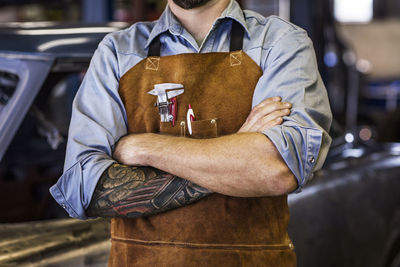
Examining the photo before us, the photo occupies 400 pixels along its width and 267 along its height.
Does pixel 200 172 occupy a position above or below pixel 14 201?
above

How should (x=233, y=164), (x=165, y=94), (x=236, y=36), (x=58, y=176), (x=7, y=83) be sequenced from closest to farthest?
(x=233, y=164) → (x=165, y=94) → (x=236, y=36) → (x=7, y=83) → (x=58, y=176)

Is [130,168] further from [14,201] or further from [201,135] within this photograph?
[14,201]

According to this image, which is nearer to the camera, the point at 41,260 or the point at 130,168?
the point at 130,168

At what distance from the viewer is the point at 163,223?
1.57 m

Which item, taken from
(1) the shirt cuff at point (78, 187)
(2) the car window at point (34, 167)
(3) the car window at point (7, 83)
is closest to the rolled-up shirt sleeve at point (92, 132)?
(1) the shirt cuff at point (78, 187)

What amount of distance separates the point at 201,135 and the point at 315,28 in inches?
149

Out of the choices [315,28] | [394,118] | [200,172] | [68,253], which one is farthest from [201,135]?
[394,118]

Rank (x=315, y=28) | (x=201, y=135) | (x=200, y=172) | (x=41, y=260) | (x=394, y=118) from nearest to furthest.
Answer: (x=200, y=172)
(x=201, y=135)
(x=41, y=260)
(x=315, y=28)
(x=394, y=118)

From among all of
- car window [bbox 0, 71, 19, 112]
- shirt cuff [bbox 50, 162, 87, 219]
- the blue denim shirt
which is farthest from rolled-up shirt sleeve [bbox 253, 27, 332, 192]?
car window [bbox 0, 71, 19, 112]

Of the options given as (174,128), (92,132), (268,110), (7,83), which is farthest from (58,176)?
(268,110)

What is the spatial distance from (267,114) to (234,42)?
276mm

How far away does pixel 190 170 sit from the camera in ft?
4.92

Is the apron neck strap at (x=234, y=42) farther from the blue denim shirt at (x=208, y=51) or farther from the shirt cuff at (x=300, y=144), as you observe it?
the shirt cuff at (x=300, y=144)

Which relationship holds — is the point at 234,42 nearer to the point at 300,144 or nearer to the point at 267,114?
the point at 267,114
